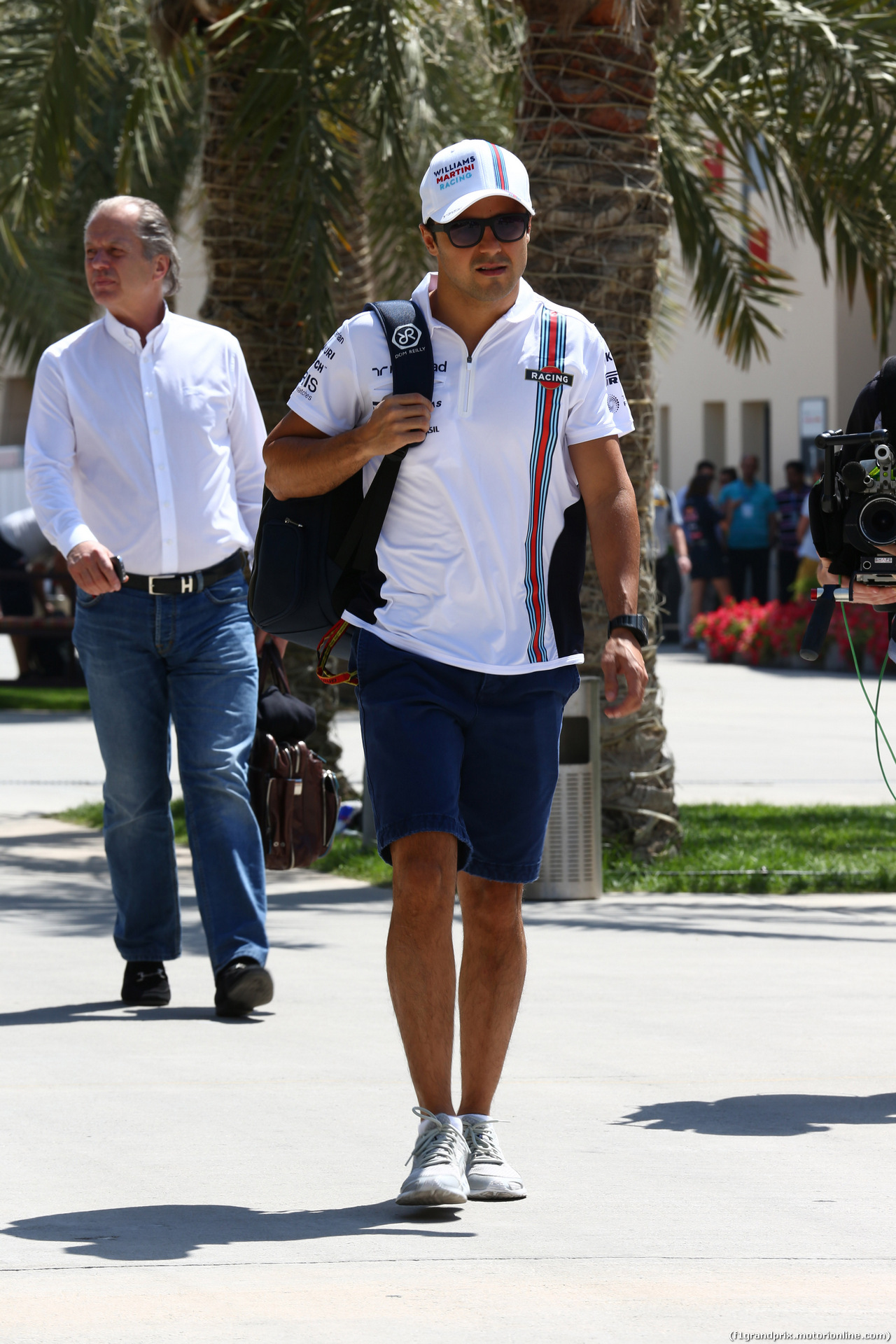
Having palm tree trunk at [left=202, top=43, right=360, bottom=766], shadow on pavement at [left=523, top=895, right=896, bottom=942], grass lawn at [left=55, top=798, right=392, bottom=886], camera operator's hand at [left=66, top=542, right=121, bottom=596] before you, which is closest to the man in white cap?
camera operator's hand at [left=66, top=542, right=121, bottom=596]

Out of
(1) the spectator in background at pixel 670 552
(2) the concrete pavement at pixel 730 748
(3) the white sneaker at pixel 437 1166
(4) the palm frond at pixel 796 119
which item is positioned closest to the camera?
(3) the white sneaker at pixel 437 1166

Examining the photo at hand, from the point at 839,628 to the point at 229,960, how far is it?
14.5m

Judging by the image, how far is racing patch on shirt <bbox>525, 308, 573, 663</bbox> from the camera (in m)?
4.15

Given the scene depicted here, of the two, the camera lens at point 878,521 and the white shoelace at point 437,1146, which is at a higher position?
the camera lens at point 878,521

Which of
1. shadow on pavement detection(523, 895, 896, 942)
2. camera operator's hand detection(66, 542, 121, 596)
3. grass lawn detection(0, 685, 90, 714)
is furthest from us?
grass lawn detection(0, 685, 90, 714)

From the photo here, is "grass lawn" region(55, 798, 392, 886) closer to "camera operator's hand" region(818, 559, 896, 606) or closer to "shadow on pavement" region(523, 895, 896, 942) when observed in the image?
"shadow on pavement" region(523, 895, 896, 942)

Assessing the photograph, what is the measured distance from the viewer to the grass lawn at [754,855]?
846cm

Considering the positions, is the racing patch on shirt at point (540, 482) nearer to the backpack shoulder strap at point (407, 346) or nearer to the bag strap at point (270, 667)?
the backpack shoulder strap at point (407, 346)

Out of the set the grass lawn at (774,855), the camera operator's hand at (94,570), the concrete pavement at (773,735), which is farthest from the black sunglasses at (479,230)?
the concrete pavement at (773,735)

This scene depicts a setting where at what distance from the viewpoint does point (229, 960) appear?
5711 millimetres

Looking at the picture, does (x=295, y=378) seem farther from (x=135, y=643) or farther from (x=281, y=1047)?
(x=281, y=1047)

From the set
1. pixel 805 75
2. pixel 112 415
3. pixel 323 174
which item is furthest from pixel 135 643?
pixel 805 75

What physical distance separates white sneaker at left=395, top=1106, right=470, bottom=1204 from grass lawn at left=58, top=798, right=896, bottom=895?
4.33 m

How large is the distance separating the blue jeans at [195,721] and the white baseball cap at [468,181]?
1.89 m
